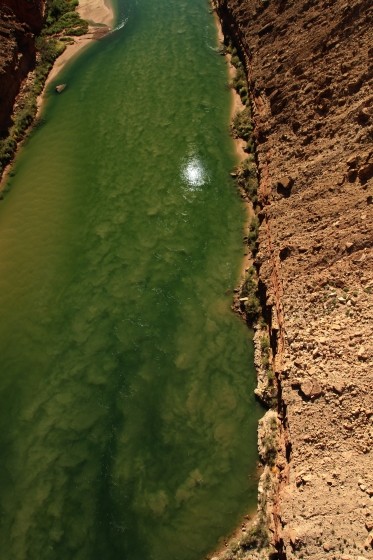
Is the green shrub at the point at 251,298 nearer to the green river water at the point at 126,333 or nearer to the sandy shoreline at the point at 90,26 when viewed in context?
the green river water at the point at 126,333

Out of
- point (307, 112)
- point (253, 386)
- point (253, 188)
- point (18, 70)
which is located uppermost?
point (18, 70)

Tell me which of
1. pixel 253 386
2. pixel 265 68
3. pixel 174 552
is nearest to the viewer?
pixel 174 552

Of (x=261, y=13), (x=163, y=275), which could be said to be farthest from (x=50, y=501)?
(x=261, y=13)

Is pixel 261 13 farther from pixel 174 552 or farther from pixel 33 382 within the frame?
pixel 174 552

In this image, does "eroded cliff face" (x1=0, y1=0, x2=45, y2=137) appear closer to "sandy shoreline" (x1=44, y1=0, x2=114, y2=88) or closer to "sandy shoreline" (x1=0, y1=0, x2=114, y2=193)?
"sandy shoreline" (x1=0, y1=0, x2=114, y2=193)

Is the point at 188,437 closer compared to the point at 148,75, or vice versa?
the point at 188,437
